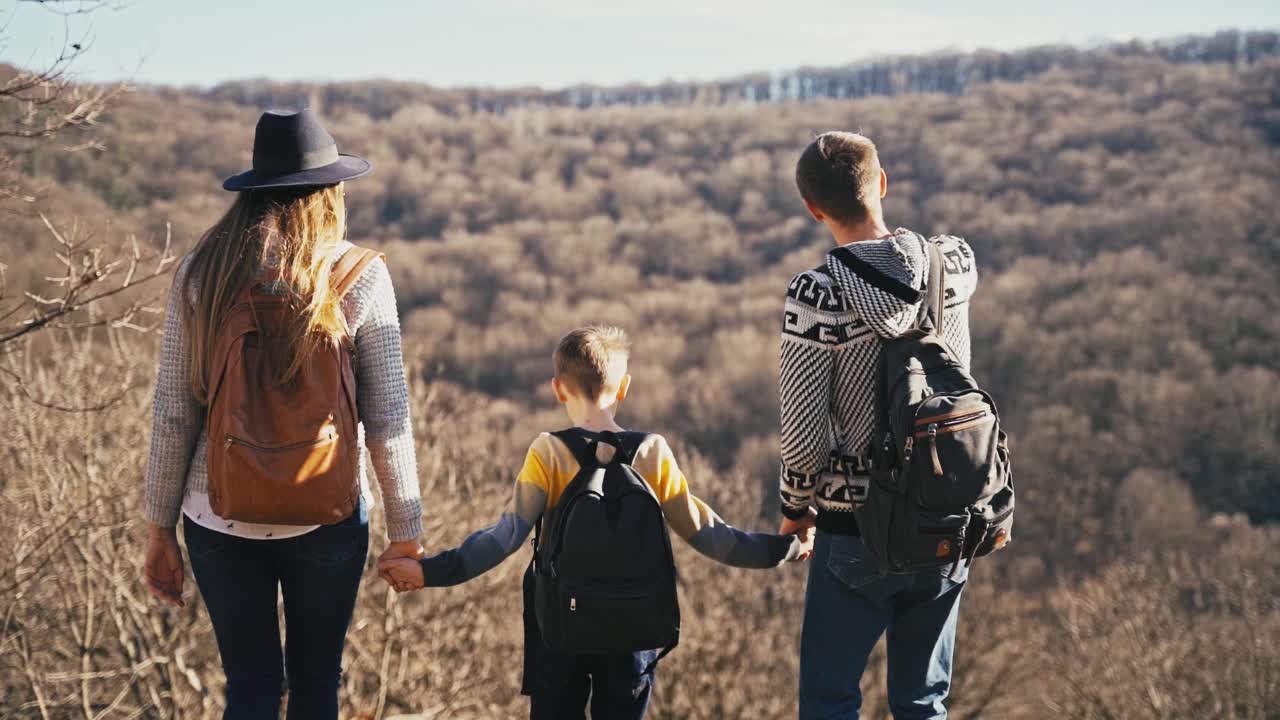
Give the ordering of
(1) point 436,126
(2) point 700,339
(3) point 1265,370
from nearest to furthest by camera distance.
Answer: (3) point 1265,370 < (2) point 700,339 < (1) point 436,126

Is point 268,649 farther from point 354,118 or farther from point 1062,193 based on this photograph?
point 354,118

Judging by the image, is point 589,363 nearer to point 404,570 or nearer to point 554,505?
point 554,505

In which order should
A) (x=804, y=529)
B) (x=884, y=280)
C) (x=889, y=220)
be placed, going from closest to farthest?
(x=884, y=280), (x=804, y=529), (x=889, y=220)

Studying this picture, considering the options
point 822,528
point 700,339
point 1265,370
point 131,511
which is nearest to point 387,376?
point 822,528

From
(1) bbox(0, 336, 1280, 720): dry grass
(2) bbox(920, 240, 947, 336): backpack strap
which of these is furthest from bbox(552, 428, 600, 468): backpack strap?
(1) bbox(0, 336, 1280, 720): dry grass

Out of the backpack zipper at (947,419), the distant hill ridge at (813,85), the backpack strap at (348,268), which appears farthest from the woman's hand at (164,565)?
the distant hill ridge at (813,85)

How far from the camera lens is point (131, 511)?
14469 mm

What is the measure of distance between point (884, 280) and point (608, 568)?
0.83 meters

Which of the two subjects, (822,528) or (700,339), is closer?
(822,528)

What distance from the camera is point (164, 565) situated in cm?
235

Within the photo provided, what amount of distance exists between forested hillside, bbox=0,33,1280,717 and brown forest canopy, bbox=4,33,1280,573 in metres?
0.22

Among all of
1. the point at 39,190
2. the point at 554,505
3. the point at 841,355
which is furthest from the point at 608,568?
the point at 39,190

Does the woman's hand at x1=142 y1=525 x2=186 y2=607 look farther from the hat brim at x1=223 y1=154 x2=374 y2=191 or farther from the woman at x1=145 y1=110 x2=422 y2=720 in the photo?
the hat brim at x1=223 y1=154 x2=374 y2=191

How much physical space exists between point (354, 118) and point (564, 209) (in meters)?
29.9
